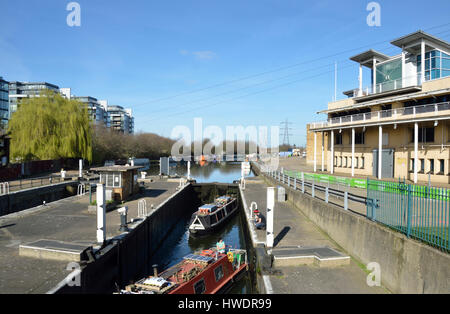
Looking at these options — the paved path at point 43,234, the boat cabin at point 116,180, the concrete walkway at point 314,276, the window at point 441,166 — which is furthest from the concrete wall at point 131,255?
the window at point 441,166

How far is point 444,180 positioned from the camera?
84.1 ft

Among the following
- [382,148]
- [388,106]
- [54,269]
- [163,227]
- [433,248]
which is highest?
[388,106]

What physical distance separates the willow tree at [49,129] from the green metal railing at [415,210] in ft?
147

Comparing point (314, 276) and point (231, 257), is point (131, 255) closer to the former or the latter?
point (231, 257)

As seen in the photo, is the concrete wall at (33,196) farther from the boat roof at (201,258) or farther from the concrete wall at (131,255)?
the boat roof at (201,258)

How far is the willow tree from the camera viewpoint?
140 ft

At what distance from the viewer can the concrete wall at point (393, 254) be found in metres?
7.16

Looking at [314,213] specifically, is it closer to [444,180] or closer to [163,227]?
[163,227]

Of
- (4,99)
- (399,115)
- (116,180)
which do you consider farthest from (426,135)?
(4,99)

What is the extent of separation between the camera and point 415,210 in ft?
29.3

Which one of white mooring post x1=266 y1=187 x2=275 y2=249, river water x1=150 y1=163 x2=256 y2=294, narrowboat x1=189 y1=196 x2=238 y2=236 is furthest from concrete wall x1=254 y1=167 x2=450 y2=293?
narrowboat x1=189 y1=196 x2=238 y2=236

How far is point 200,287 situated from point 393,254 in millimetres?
6672

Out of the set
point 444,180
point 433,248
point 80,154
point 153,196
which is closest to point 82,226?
point 153,196

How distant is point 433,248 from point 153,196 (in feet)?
74.1
